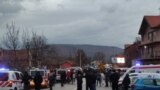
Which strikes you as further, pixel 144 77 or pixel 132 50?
pixel 132 50

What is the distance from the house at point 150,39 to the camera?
254ft

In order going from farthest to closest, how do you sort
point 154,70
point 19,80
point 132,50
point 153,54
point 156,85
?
point 132,50 < point 153,54 < point 154,70 < point 19,80 < point 156,85

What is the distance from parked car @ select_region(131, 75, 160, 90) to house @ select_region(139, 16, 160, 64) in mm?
45823

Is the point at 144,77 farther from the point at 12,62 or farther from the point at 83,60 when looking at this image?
the point at 83,60

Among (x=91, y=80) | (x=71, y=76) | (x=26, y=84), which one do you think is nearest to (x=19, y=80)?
(x=26, y=84)

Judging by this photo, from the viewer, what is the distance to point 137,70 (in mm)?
40531

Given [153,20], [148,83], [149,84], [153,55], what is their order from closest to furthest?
[149,84], [148,83], [153,55], [153,20]

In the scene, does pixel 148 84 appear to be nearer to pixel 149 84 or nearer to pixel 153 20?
pixel 149 84

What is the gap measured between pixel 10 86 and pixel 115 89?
9629 mm

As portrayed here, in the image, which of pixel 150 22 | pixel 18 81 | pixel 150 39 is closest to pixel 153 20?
pixel 150 22

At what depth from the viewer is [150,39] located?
271 ft

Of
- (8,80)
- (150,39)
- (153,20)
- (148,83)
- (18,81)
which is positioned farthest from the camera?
(153,20)

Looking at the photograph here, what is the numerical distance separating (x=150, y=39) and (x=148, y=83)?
2188 inches

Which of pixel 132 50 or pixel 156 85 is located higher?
pixel 132 50
